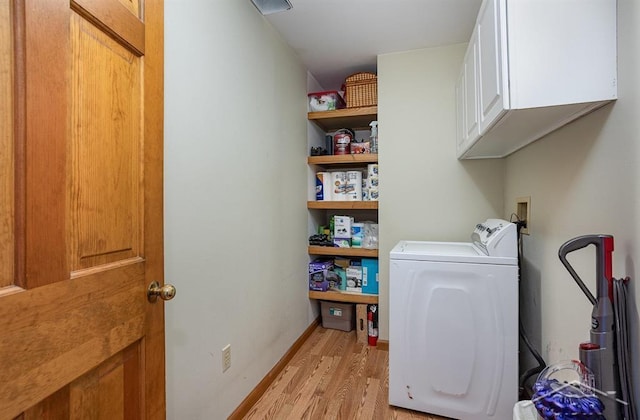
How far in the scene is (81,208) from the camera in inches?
28.3

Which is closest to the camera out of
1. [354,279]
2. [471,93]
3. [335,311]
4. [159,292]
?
[159,292]

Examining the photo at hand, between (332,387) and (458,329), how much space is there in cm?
89

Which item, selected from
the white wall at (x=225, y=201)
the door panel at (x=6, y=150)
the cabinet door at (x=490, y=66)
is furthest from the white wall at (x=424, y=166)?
the door panel at (x=6, y=150)

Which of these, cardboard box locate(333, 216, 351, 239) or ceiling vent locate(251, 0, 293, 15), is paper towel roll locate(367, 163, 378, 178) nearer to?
cardboard box locate(333, 216, 351, 239)

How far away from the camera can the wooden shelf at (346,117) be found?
8.48 feet

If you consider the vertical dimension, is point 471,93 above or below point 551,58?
above

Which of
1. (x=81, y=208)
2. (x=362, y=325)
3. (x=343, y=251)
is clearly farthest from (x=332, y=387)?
(x=81, y=208)

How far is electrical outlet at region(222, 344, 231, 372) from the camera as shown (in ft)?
5.00

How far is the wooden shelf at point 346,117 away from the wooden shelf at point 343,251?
3.78 feet

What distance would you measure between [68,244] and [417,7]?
2123 millimetres

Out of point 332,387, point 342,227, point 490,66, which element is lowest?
point 332,387

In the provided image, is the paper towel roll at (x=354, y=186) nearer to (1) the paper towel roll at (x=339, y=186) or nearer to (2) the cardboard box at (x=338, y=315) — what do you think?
(1) the paper towel roll at (x=339, y=186)

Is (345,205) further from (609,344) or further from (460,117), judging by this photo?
(609,344)

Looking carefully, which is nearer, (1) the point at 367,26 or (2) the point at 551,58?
(2) the point at 551,58
